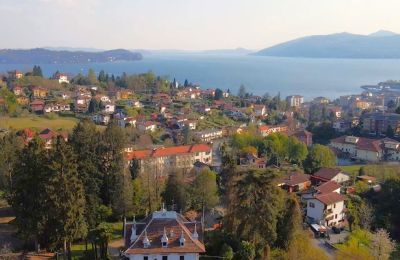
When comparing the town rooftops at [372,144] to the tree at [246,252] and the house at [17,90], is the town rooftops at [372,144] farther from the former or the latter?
the house at [17,90]

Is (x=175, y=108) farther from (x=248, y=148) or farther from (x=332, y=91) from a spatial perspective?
(x=332, y=91)

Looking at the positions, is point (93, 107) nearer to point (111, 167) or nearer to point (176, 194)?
point (176, 194)

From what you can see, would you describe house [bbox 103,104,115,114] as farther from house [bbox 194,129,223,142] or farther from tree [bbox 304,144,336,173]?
tree [bbox 304,144,336,173]

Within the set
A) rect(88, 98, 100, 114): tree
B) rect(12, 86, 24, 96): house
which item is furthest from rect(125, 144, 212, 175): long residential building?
rect(12, 86, 24, 96): house

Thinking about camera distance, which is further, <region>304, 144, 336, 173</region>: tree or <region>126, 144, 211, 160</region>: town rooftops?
<region>304, 144, 336, 173</region>: tree

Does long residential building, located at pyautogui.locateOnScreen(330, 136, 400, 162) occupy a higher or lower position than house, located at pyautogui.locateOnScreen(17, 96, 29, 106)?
lower

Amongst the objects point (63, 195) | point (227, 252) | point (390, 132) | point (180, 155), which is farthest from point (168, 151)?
point (390, 132)
